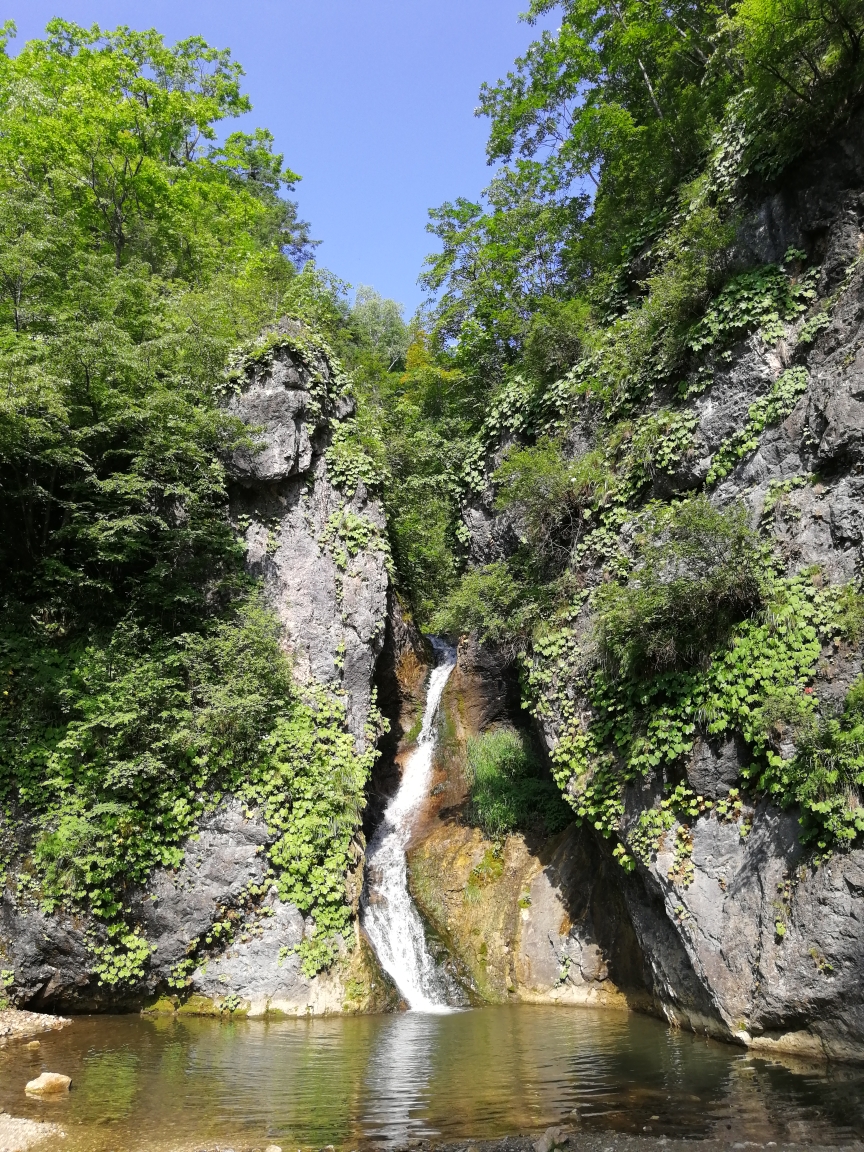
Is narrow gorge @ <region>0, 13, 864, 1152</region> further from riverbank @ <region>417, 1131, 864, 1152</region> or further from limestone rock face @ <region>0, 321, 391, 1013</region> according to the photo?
riverbank @ <region>417, 1131, 864, 1152</region>

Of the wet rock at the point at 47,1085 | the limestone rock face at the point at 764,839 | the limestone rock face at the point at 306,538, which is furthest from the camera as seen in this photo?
the limestone rock face at the point at 306,538

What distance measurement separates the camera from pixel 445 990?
39.1 ft

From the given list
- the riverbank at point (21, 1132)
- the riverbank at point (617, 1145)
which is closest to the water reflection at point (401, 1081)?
the riverbank at point (617, 1145)

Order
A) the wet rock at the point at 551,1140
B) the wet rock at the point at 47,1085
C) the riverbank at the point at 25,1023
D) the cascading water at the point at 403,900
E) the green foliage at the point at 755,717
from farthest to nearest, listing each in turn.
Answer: the cascading water at the point at 403,900 → the riverbank at the point at 25,1023 → the green foliage at the point at 755,717 → the wet rock at the point at 47,1085 → the wet rock at the point at 551,1140

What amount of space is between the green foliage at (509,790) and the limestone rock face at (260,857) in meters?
2.96

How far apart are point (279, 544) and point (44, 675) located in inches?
193

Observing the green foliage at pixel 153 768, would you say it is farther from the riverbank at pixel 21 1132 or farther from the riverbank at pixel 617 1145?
the riverbank at pixel 617 1145

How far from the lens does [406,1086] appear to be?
274 inches

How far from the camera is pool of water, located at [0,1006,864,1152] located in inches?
227

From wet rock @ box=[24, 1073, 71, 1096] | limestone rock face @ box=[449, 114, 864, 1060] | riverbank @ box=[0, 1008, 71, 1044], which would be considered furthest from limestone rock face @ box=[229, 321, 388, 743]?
wet rock @ box=[24, 1073, 71, 1096]

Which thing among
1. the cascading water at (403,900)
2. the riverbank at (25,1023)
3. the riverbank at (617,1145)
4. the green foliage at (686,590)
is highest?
the green foliage at (686,590)

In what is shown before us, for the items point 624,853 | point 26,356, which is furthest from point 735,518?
point 26,356

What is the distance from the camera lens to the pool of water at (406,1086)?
5.75m

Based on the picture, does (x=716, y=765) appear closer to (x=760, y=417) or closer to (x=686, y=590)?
(x=686, y=590)
